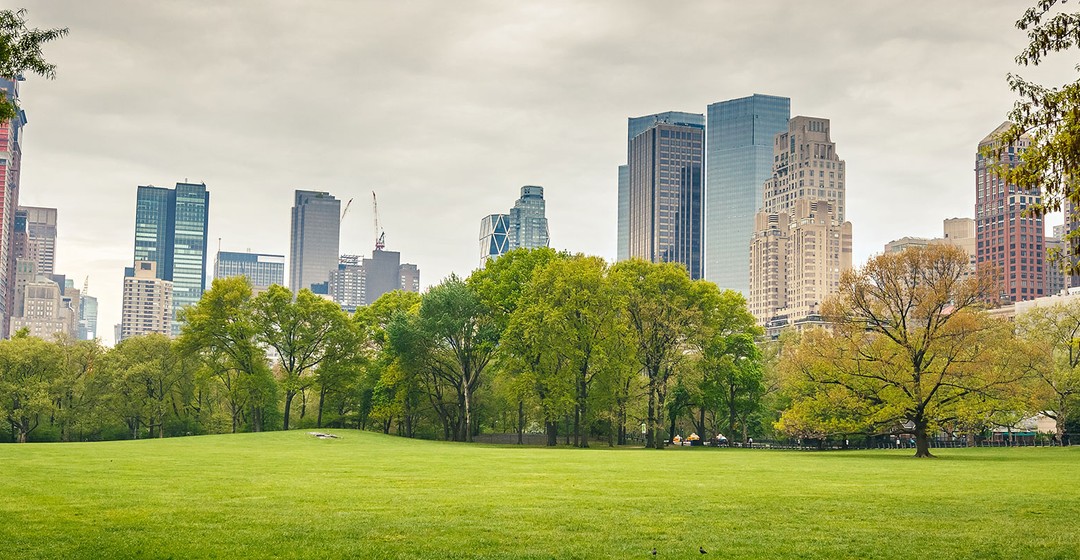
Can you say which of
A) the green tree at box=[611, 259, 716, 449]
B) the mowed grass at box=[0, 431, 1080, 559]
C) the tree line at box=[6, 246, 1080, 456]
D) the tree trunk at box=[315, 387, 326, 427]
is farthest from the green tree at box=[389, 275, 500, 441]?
the mowed grass at box=[0, 431, 1080, 559]

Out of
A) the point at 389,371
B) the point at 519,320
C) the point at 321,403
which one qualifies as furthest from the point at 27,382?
the point at 519,320

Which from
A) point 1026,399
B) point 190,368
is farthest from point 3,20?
point 190,368

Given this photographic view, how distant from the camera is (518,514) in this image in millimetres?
21344

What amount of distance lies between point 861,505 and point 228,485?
16.6 metres

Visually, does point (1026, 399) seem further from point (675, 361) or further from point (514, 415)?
point (514, 415)

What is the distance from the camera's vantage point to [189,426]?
4003 inches

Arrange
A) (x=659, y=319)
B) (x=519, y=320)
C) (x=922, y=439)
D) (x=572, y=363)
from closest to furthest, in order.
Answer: (x=922, y=439)
(x=519, y=320)
(x=572, y=363)
(x=659, y=319)

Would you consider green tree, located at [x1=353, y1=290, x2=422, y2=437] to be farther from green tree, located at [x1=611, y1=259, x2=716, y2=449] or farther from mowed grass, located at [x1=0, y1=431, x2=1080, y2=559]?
mowed grass, located at [x1=0, y1=431, x2=1080, y2=559]

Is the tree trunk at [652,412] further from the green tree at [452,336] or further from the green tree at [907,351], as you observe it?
the green tree at [907,351]

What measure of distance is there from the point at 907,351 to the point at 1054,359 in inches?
1246

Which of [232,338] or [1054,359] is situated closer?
[1054,359]

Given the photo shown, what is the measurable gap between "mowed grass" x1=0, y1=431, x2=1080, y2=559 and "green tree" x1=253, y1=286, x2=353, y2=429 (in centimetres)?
5751

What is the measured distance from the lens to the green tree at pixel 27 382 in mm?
90125

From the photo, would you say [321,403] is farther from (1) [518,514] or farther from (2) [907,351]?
(1) [518,514]
